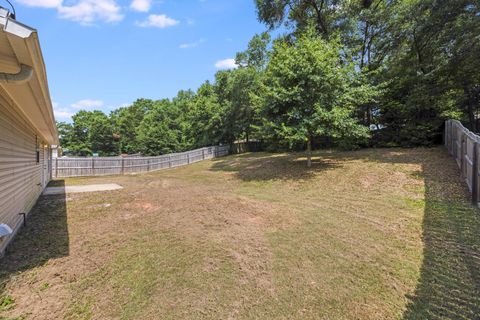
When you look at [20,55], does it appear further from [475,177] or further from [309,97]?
[309,97]

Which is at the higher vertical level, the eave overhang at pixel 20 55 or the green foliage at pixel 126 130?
the green foliage at pixel 126 130

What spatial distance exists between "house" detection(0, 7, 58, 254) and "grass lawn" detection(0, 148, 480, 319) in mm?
562

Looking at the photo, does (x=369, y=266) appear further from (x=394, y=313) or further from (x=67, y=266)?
(x=67, y=266)

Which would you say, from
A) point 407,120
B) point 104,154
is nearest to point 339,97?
point 407,120

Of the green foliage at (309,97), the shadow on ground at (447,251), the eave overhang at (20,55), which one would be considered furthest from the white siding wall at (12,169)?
the green foliage at (309,97)

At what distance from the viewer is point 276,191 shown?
831 centimetres

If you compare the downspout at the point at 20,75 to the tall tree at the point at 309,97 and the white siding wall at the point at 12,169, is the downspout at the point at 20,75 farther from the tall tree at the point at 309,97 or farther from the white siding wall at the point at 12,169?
the tall tree at the point at 309,97

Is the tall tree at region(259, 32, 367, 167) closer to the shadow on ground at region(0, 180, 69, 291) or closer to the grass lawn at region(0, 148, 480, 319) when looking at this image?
the grass lawn at region(0, 148, 480, 319)

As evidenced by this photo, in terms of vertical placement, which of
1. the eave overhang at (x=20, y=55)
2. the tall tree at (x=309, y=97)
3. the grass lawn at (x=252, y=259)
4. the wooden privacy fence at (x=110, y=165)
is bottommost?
the grass lawn at (x=252, y=259)

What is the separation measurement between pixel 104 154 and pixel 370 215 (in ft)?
134

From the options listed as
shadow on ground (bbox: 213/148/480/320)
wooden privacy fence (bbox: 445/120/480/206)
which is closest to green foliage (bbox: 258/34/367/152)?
shadow on ground (bbox: 213/148/480/320)

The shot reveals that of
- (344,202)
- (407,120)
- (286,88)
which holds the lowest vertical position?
(344,202)

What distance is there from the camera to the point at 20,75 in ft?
7.28

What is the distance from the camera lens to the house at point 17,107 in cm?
179
